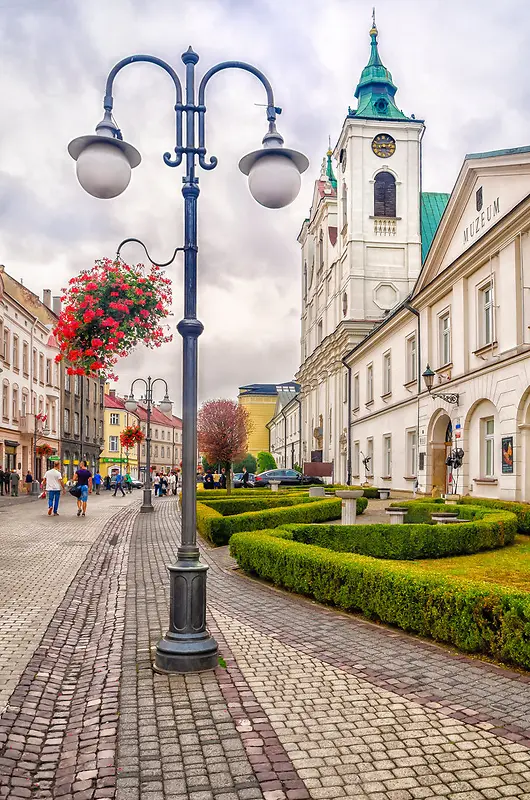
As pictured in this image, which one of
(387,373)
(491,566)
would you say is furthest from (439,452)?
(491,566)

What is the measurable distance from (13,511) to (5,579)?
53.9 feet

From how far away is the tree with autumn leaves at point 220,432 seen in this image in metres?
50.5

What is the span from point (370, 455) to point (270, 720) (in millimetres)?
33589

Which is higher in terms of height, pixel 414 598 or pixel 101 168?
pixel 101 168

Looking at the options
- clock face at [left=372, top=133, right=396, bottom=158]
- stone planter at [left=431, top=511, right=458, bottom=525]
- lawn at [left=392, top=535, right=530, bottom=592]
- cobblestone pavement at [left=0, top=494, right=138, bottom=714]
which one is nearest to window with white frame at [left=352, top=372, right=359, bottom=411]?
clock face at [left=372, top=133, right=396, bottom=158]

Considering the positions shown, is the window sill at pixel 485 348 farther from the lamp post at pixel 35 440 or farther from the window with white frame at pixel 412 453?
the lamp post at pixel 35 440

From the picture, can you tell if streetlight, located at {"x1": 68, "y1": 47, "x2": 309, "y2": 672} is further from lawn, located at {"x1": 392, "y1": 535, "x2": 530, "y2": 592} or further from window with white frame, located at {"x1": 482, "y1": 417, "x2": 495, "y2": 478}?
window with white frame, located at {"x1": 482, "y1": 417, "x2": 495, "y2": 478}

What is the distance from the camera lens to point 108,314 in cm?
782

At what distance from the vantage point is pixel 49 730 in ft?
15.9

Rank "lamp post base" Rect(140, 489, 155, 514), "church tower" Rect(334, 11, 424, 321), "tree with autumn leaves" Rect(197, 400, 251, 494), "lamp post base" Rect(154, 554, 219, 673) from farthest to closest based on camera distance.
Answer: "tree with autumn leaves" Rect(197, 400, 251, 494)
"church tower" Rect(334, 11, 424, 321)
"lamp post base" Rect(140, 489, 155, 514)
"lamp post base" Rect(154, 554, 219, 673)

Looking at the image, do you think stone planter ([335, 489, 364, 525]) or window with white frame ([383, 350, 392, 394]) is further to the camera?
window with white frame ([383, 350, 392, 394])

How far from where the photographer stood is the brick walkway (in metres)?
3.88

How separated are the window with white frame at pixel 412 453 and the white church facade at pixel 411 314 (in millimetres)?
89

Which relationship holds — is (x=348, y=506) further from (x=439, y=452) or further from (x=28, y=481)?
(x=28, y=481)
